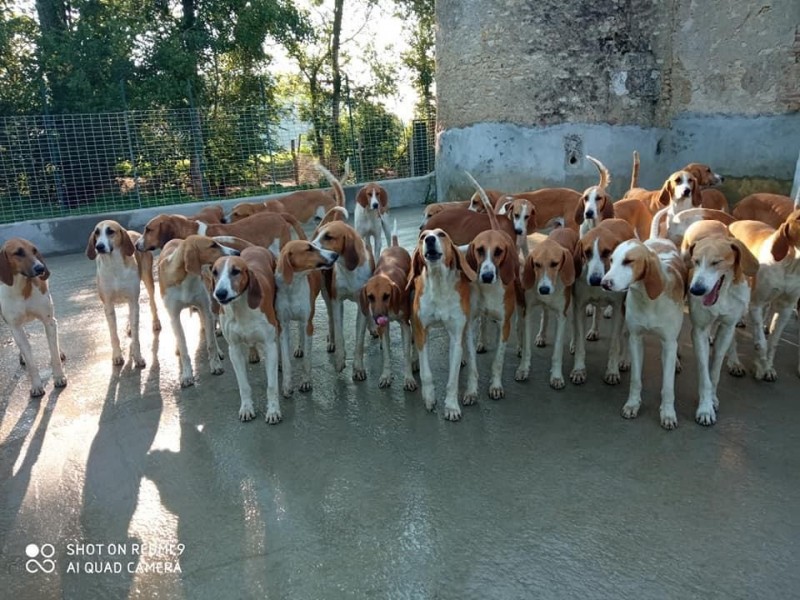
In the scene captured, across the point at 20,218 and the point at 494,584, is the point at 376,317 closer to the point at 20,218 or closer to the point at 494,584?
the point at 494,584

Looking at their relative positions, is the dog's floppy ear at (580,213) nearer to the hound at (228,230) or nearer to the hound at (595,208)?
the hound at (595,208)

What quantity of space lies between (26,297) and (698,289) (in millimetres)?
4915

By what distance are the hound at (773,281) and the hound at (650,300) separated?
2.45 feet

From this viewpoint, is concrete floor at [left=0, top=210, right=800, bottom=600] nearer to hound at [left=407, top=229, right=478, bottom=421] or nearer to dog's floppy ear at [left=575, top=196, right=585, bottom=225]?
hound at [left=407, top=229, right=478, bottom=421]

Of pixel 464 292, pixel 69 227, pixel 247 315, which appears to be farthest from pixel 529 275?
pixel 69 227

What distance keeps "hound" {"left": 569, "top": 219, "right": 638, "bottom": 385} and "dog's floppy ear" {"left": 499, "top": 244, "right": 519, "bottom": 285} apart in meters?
→ 0.52

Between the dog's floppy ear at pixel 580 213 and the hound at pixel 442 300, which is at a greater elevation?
the dog's floppy ear at pixel 580 213

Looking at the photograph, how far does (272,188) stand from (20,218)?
529 centimetres

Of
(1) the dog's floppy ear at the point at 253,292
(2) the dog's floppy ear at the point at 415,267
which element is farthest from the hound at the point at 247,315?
(2) the dog's floppy ear at the point at 415,267

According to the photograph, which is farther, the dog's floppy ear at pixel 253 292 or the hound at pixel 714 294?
the dog's floppy ear at pixel 253 292

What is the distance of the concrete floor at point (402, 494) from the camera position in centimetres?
265

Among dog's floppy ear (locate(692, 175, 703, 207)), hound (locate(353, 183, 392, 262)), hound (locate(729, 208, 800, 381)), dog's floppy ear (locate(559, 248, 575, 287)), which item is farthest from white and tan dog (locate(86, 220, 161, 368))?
dog's floppy ear (locate(692, 175, 703, 207))

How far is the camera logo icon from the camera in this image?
9.34 ft

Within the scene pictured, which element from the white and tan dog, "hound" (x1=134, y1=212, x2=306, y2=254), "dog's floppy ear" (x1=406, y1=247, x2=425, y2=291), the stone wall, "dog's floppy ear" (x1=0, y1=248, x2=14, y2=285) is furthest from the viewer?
the stone wall
